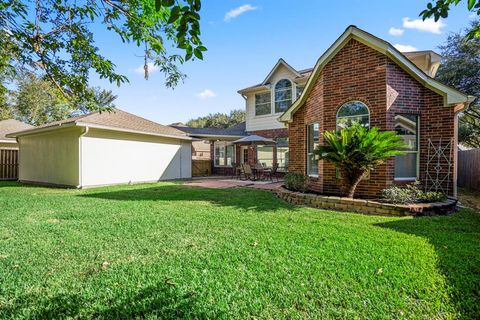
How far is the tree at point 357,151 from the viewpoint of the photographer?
22.1 feet

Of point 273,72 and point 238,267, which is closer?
point 238,267

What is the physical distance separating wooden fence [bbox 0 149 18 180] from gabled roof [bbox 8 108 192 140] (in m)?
2.50

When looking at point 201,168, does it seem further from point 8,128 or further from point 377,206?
point 8,128

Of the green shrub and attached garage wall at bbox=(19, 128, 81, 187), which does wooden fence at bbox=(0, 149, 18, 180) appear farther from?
the green shrub

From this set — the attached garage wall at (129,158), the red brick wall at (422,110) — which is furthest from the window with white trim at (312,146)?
the attached garage wall at (129,158)

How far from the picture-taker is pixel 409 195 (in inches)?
273

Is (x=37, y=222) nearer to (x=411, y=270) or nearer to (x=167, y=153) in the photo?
(x=411, y=270)

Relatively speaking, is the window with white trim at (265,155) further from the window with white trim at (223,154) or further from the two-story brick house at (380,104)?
the two-story brick house at (380,104)

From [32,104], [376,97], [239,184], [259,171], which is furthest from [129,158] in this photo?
[32,104]

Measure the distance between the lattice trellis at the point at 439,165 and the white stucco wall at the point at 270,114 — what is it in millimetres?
8837

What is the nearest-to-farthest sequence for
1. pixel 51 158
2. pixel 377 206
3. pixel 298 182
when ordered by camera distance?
1. pixel 377 206
2. pixel 298 182
3. pixel 51 158

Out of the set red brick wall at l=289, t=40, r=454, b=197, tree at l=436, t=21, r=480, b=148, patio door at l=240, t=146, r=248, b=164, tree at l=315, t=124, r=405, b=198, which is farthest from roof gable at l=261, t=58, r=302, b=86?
tree at l=436, t=21, r=480, b=148

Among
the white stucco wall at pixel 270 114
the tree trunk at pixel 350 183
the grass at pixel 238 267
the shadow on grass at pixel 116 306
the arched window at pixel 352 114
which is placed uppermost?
the white stucco wall at pixel 270 114

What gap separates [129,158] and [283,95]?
998cm
